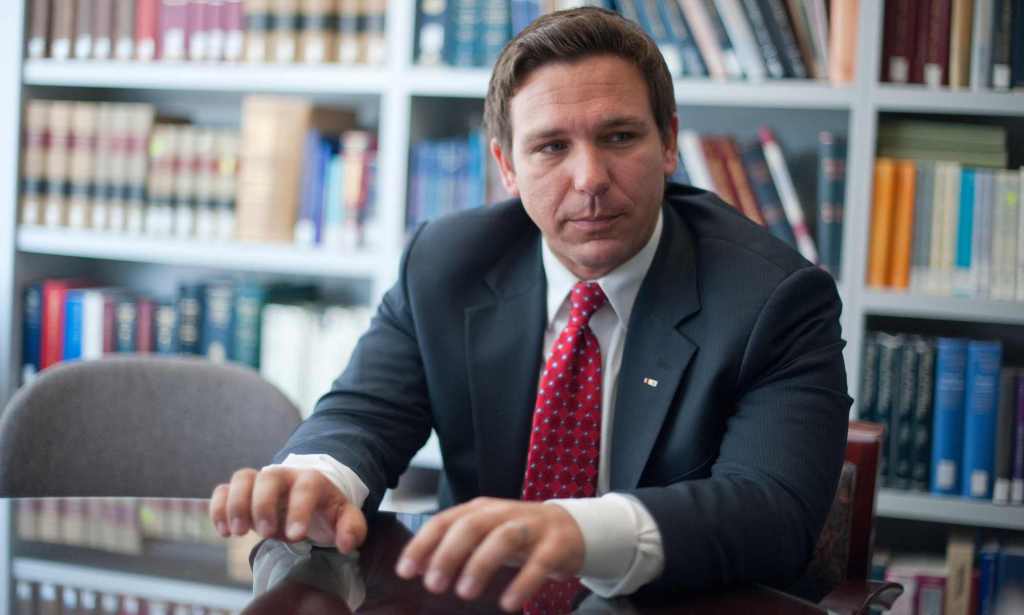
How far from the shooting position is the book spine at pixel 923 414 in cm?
246

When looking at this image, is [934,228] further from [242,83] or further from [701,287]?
[242,83]

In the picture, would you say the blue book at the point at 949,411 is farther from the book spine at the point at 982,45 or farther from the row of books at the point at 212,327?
the row of books at the point at 212,327

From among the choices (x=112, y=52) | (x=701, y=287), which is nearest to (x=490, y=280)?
(x=701, y=287)

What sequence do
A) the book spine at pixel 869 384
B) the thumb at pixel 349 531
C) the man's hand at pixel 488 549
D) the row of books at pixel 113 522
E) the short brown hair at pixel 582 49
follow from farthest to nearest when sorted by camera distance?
the book spine at pixel 869 384 → the short brown hair at pixel 582 49 → the row of books at pixel 113 522 → the thumb at pixel 349 531 → the man's hand at pixel 488 549

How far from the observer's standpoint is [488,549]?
0.96 m

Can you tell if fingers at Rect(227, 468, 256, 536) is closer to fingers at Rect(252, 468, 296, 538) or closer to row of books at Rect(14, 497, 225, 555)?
fingers at Rect(252, 468, 296, 538)

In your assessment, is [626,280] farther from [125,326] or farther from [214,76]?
[125,326]

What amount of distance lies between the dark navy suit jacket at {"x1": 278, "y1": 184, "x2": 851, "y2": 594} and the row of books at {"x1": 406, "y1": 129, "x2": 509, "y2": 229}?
3.25 feet

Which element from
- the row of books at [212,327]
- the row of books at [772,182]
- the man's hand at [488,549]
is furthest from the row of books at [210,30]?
the man's hand at [488,549]

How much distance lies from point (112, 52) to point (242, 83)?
45 centimetres

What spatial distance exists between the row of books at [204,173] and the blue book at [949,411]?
54.8 inches

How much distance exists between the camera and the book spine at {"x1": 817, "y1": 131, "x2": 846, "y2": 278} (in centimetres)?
249

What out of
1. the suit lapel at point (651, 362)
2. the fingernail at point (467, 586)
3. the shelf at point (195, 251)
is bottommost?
the fingernail at point (467, 586)

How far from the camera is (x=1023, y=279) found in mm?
2404
